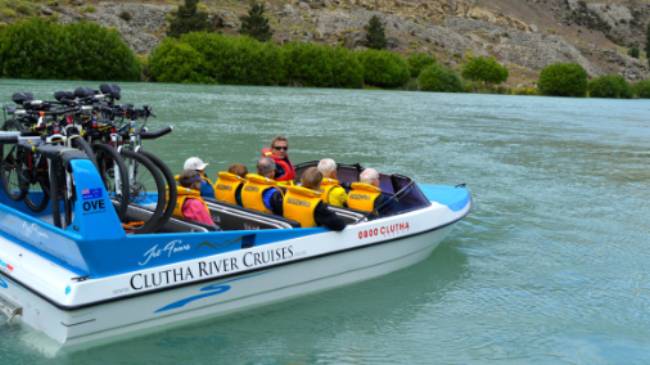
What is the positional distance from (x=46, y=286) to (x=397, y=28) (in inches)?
3885

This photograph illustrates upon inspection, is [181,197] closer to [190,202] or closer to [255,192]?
[190,202]

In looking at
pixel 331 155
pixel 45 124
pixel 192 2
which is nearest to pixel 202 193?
pixel 45 124

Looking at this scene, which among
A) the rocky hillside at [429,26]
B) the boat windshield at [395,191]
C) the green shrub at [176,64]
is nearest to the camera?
the boat windshield at [395,191]

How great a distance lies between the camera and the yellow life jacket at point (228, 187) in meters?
7.29

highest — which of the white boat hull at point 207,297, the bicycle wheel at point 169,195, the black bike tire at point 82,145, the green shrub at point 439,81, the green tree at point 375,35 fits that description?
the green tree at point 375,35

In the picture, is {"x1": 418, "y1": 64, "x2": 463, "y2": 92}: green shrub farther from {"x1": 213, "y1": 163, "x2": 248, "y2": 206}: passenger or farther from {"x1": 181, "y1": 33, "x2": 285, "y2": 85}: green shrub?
{"x1": 213, "y1": 163, "x2": 248, "y2": 206}: passenger

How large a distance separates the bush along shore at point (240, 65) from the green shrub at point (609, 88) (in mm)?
122

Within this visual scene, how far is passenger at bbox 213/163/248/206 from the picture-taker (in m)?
7.28

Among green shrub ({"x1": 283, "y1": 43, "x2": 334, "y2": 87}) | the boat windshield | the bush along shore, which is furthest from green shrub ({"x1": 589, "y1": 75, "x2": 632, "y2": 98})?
the boat windshield

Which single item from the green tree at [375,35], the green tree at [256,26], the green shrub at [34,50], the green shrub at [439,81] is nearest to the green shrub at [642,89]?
the green shrub at [439,81]

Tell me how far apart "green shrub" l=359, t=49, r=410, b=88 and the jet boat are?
69.0 metres

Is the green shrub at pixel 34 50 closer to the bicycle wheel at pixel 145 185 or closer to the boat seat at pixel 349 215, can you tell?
the bicycle wheel at pixel 145 185

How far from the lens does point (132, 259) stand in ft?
17.7

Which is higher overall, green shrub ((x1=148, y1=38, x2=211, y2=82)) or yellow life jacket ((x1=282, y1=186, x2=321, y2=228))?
green shrub ((x1=148, y1=38, x2=211, y2=82))
